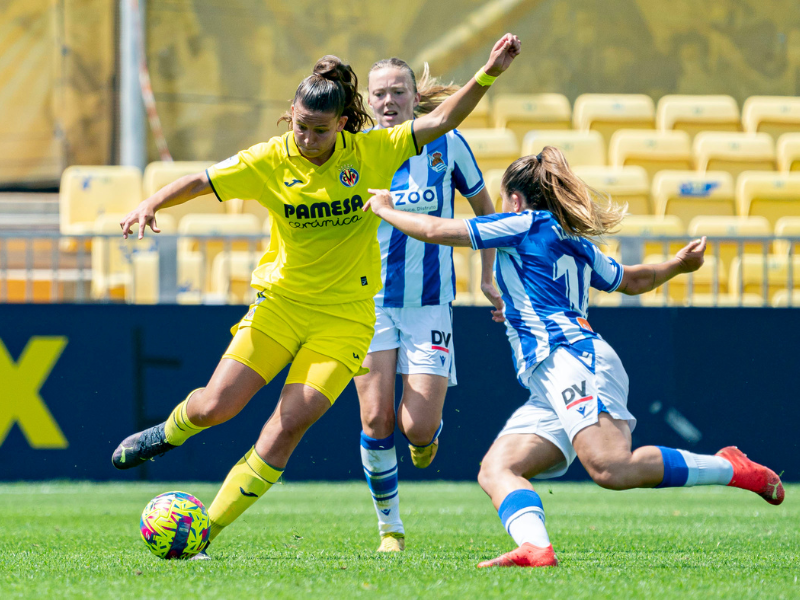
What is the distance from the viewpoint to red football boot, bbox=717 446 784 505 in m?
4.30

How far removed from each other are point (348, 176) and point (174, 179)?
7.70 metres

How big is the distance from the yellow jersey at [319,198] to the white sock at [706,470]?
161 cm

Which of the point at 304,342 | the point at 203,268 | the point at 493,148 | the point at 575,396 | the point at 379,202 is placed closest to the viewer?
the point at 575,396

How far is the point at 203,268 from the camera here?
8.77 meters

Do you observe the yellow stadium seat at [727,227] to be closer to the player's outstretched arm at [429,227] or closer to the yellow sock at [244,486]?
the player's outstretched arm at [429,227]

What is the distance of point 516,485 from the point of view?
4.09 meters

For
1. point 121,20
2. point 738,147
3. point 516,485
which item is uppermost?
point 121,20

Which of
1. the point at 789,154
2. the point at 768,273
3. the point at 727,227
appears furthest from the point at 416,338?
the point at 789,154

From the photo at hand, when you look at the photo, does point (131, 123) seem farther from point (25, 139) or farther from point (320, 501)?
point (320, 501)

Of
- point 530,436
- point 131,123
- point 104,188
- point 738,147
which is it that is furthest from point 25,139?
point 530,436

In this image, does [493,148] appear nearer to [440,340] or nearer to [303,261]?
[440,340]

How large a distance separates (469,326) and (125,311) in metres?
2.86

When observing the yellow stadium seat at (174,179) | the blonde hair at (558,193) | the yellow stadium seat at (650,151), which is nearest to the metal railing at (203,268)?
the yellow stadium seat at (174,179)

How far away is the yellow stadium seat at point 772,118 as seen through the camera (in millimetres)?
13531
